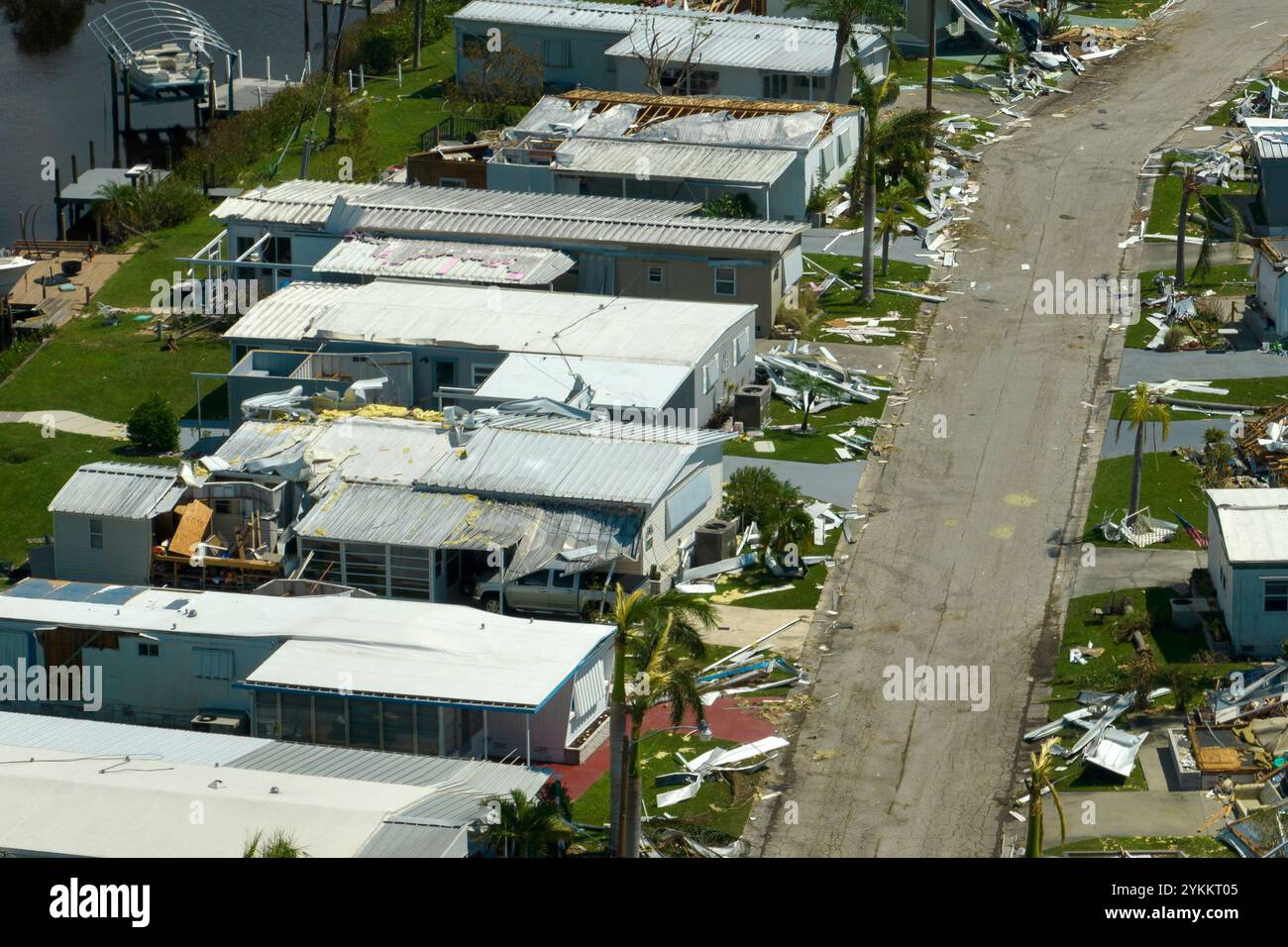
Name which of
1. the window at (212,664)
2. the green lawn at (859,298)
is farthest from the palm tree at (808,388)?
the window at (212,664)

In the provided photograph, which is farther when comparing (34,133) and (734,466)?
(34,133)

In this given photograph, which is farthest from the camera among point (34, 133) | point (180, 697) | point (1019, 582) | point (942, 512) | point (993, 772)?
point (34, 133)

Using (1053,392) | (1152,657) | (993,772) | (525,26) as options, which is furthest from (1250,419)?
(525,26)

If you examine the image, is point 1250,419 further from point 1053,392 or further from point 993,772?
point 993,772

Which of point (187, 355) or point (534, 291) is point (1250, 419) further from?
point (187, 355)

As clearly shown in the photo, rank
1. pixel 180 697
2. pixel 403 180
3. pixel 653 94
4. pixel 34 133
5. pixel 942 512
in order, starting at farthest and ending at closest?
pixel 34 133 < pixel 653 94 < pixel 403 180 < pixel 942 512 < pixel 180 697

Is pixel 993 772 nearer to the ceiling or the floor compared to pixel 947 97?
nearer to the floor

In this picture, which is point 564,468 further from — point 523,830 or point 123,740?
point 523,830
